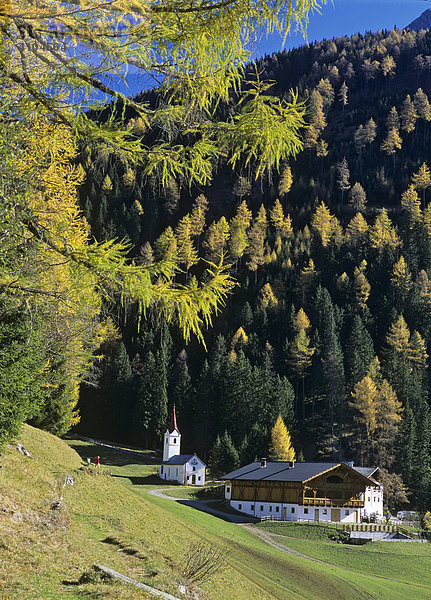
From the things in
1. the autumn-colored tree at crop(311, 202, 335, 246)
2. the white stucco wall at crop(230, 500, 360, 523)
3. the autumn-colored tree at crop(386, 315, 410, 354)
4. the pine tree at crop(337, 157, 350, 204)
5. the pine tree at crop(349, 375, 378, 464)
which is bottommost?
the white stucco wall at crop(230, 500, 360, 523)

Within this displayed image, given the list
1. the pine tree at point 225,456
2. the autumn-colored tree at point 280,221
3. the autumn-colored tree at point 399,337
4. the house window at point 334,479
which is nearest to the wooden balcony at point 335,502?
the house window at point 334,479

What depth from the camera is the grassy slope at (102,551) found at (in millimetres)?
10005

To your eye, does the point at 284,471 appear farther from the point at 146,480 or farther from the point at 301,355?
the point at 301,355

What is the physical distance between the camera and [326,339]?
92500 mm

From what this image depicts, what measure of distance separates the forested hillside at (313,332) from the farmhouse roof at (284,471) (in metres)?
11.5

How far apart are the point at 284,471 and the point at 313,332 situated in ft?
158

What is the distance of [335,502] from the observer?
171 feet

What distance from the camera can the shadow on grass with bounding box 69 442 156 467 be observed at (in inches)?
2719

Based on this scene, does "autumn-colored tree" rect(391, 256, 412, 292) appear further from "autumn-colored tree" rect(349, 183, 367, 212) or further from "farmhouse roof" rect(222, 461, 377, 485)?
"farmhouse roof" rect(222, 461, 377, 485)

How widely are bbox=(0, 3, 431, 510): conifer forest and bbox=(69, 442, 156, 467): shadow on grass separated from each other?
5810mm

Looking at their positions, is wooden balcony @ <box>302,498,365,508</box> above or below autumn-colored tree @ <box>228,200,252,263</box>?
below

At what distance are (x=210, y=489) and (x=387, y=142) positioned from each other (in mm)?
121426

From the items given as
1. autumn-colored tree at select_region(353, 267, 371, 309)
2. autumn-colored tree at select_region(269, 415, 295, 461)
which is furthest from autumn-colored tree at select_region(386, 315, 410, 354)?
autumn-colored tree at select_region(269, 415, 295, 461)

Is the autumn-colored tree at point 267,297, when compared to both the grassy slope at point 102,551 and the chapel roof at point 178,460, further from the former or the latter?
the grassy slope at point 102,551
